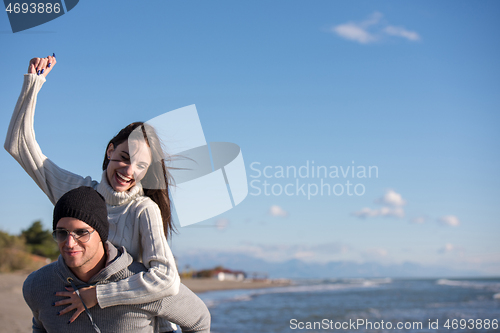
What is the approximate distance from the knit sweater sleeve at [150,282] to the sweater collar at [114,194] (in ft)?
0.84

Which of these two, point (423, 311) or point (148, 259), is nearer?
point (148, 259)

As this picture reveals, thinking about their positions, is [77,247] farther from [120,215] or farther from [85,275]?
[120,215]

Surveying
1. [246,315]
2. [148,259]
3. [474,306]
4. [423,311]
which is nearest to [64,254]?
[148,259]

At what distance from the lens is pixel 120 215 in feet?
6.83

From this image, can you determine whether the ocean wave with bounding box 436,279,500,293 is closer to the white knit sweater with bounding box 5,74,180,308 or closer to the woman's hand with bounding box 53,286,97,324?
the white knit sweater with bounding box 5,74,180,308

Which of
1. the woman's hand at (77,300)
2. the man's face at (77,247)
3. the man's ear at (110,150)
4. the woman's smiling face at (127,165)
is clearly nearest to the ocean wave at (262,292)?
the man's ear at (110,150)

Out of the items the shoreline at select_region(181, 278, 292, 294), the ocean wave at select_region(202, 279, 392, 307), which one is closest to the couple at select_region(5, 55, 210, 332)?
the ocean wave at select_region(202, 279, 392, 307)

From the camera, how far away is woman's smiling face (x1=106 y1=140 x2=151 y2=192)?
85.0 inches

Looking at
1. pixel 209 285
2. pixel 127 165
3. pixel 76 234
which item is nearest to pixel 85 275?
pixel 76 234

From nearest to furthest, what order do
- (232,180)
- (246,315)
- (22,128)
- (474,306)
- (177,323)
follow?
(177,323) < (22,128) < (232,180) < (246,315) < (474,306)

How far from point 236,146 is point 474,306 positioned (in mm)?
25672

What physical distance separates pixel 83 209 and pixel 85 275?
0.32m

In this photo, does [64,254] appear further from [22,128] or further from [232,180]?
[232,180]

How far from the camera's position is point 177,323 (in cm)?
196
